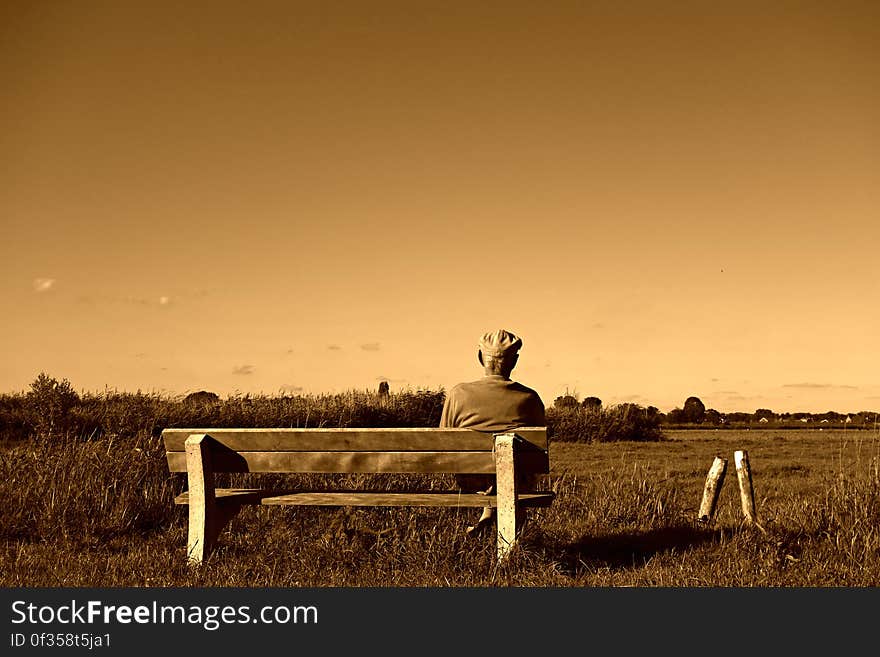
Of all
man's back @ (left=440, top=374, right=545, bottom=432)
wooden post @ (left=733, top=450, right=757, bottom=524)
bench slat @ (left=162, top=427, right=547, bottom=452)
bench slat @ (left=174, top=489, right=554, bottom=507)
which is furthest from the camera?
wooden post @ (left=733, top=450, right=757, bottom=524)

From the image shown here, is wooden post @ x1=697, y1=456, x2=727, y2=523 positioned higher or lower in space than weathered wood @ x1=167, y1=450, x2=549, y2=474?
lower

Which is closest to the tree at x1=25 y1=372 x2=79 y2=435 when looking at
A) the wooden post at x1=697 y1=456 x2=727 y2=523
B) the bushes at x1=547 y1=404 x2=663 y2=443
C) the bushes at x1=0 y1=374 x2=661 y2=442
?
the bushes at x1=0 y1=374 x2=661 y2=442

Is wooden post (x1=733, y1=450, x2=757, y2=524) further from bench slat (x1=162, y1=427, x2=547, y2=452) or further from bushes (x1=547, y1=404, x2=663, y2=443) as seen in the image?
bushes (x1=547, y1=404, x2=663, y2=443)

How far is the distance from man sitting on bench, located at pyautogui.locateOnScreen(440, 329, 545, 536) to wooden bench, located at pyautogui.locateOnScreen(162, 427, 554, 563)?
0.50 m

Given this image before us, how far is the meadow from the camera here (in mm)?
5398

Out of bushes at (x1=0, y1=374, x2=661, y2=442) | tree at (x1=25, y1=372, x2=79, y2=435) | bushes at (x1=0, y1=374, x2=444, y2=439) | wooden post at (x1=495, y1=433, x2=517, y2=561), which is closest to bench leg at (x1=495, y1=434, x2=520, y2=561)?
wooden post at (x1=495, y1=433, x2=517, y2=561)

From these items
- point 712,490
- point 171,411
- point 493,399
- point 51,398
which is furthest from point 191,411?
point 493,399

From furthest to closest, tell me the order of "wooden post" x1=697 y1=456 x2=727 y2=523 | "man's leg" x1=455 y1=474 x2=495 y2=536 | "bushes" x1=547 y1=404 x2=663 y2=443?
"bushes" x1=547 y1=404 x2=663 y2=443, "wooden post" x1=697 y1=456 x2=727 y2=523, "man's leg" x1=455 y1=474 x2=495 y2=536

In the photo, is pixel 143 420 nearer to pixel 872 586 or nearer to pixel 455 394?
pixel 455 394

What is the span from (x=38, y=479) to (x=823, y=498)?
7798 mm

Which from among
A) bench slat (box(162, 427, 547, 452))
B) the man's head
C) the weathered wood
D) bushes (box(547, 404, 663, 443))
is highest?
the man's head

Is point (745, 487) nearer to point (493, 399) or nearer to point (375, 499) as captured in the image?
point (493, 399)

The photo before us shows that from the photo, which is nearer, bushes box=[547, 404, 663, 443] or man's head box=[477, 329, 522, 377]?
man's head box=[477, 329, 522, 377]

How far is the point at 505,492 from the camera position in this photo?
541 cm
